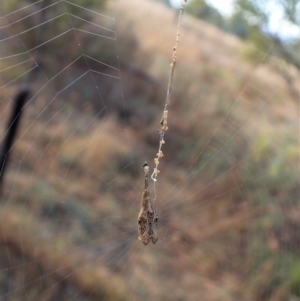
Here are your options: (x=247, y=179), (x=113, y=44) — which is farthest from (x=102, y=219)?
(x=113, y=44)

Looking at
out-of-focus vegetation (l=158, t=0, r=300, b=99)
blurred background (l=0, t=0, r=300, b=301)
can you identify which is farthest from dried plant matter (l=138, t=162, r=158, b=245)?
out-of-focus vegetation (l=158, t=0, r=300, b=99)

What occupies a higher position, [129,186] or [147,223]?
[147,223]

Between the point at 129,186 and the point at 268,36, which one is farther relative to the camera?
the point at 268,36

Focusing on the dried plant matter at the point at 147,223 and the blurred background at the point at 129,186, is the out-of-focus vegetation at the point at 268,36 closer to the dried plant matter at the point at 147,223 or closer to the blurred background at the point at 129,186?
the blurred background at the point at 129,186

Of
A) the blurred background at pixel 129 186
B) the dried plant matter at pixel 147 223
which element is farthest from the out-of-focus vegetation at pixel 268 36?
the dried plant matter at pixel 147 223

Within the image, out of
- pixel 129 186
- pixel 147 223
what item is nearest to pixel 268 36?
pixel 129 186

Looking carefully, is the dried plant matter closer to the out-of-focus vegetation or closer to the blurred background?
the blurred background

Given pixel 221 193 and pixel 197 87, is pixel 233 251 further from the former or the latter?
pixel 197 87

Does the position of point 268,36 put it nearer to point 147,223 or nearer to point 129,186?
point 129,186

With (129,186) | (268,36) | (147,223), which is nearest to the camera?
(147,223)
